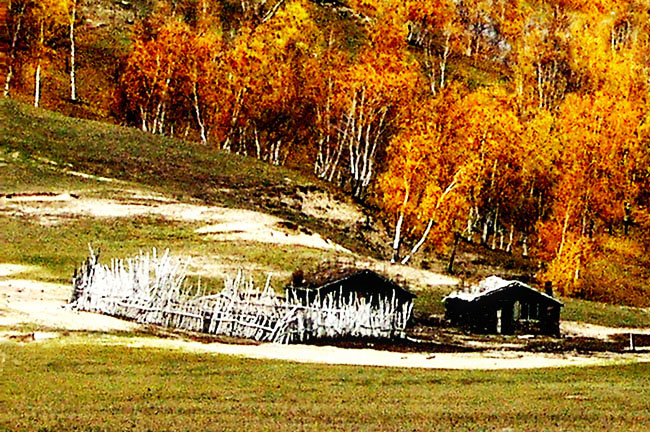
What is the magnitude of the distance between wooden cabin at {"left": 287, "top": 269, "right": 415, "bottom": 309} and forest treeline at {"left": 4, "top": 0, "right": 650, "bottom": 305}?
26.5 meters

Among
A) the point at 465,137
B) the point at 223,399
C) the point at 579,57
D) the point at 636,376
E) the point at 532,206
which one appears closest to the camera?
the point at 223,399

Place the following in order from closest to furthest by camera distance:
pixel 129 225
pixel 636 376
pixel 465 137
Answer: pixel 636 376, pixel 129 225, pixel 465 137

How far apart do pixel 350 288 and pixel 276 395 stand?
2090 centimetres

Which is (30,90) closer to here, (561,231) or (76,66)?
(76,66)

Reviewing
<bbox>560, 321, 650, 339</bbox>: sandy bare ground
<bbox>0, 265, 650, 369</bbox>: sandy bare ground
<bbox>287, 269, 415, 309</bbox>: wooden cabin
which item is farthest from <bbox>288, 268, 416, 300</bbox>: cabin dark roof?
<bbox>560, 321, 650, 339</bbox>: sandy bare ground

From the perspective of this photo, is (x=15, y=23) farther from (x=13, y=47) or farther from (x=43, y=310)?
(x=43, y=310)

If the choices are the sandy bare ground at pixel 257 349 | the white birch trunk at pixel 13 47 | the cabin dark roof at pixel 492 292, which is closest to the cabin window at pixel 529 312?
the cabin dark roof at pixel 492 292

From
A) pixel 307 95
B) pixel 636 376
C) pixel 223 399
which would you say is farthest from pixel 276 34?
pixel 223 399

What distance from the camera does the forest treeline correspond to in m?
72.7

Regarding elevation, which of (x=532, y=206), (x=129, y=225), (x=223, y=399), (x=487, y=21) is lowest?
(x=223, y=399)

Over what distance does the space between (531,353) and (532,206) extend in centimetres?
5461

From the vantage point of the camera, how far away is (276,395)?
66.4ft

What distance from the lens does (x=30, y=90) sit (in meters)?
97.9

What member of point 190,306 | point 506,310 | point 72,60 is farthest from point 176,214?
point 72,60
